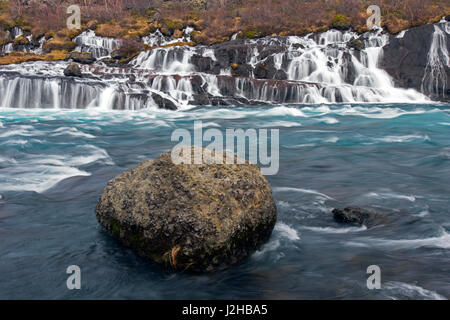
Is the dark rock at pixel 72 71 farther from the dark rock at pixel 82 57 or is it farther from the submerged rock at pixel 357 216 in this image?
the submerged rock at pixel 357 216

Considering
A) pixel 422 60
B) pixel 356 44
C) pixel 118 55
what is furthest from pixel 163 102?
pixel 422 60

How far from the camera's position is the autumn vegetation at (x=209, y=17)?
3216cm

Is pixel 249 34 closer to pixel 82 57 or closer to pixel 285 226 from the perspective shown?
pixel 82 57

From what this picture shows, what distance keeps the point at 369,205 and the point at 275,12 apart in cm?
3445

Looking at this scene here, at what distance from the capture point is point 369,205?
5953 millimetres

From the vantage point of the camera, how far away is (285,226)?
5.16m

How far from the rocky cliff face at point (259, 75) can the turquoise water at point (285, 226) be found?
30.2ft

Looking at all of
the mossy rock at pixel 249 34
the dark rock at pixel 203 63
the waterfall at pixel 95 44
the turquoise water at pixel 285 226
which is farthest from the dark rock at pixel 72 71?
the mossy rock at pixel 249 34

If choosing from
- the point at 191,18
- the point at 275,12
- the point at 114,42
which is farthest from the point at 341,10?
the point at 114,42

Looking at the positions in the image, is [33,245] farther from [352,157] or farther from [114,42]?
[114,42]

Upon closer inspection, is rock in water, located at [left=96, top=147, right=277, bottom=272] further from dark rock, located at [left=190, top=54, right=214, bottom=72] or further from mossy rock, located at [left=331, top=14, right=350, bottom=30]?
mossy rock, located at [left=331, top=14, right=350, bottom=30]
